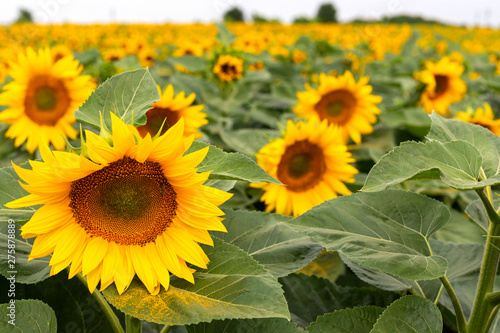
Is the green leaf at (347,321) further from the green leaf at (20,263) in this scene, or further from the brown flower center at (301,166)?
the brown flower center at (301,166)

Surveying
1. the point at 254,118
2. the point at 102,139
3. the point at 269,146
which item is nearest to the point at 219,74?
the point at 254,118

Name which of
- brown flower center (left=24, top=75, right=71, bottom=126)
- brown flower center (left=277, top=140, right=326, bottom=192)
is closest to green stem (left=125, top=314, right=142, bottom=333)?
brown flower center (left=277, top=140, right=326, bottom=192)

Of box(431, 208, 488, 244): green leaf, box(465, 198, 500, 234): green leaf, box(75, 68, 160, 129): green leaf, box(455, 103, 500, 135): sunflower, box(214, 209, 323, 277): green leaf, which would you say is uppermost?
box(75, 68, 160, 129): green leaf

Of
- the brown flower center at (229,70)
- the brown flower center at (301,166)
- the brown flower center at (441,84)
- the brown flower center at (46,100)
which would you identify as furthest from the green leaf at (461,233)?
the brown flower center at (46,100)

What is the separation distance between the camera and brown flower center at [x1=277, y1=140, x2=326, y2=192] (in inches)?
76.1

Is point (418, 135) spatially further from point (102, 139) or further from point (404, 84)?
point (102, 139)

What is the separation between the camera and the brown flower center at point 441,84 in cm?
312

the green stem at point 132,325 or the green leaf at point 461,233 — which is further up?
the green stem at point 132,325

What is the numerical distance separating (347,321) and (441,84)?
2.56 meters

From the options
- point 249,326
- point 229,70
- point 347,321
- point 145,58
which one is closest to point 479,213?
point 347,321

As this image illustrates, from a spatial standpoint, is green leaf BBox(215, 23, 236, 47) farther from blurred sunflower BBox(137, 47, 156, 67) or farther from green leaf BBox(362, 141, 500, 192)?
green leaf BBox(362, 141, 500, 192)

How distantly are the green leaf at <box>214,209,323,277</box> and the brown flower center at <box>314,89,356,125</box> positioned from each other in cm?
142

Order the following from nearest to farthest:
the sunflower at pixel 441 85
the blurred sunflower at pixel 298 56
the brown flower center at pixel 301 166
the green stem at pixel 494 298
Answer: the green stem at pixel 494 298, the brown flower center at pixel 301 166, the sunflower at pixel 441 85, the blurred sunflower at pixel 298 56

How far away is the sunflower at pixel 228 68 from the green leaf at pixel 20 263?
1.98m
